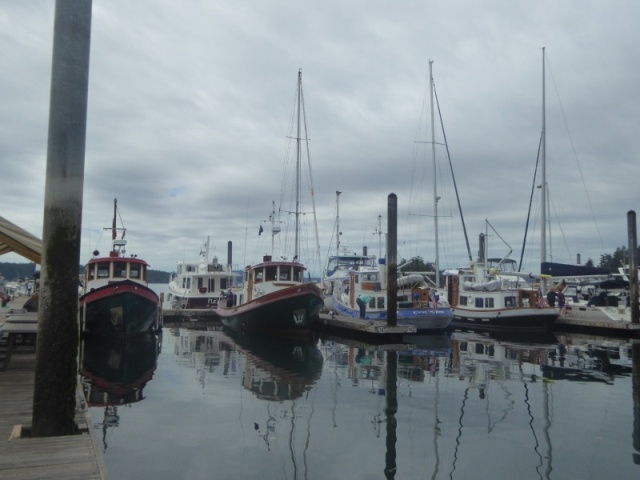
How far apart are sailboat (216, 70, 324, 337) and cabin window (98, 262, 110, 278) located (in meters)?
7.09

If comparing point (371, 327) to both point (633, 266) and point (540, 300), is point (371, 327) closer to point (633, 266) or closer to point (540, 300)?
point (633, 266)

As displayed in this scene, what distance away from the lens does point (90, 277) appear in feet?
82.4

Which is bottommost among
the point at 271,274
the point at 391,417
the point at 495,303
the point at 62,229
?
the point at 391,417

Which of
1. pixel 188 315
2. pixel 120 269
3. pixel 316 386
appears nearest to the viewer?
pixel 316 386

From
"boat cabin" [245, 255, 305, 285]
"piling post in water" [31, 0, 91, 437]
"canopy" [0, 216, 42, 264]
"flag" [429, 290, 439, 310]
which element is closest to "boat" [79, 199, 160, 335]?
"boat cabin" [245, 255, 305, 285]

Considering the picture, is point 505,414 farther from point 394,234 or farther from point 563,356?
point 394,234

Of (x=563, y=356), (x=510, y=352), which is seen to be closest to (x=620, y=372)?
(x=563, y=356)

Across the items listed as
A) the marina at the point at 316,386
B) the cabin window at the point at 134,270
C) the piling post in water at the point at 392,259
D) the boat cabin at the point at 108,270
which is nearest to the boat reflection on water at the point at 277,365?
the marina at the point at 316,386

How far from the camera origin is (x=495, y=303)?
108 feet

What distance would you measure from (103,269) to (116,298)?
3063mm

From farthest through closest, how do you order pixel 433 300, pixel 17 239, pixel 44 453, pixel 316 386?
pixel 433 300 → pixel 316 386 → pixel 17 239 → pixel 44 453

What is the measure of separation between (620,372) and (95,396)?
612 inches

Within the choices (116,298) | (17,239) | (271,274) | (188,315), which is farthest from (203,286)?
(17,239)

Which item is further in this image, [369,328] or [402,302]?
[402,302]
